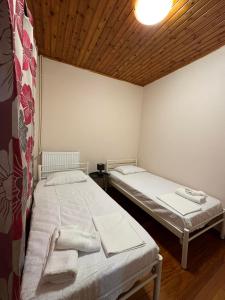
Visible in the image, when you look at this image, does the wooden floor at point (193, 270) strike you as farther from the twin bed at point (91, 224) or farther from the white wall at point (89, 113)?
the white wall at point (89, 113)

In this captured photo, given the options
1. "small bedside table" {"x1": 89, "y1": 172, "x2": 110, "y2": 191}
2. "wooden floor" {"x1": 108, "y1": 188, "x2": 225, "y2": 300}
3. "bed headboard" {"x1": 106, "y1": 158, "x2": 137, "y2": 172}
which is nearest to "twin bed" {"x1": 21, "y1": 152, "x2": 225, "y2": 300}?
"wooden floor" {"x1": 108, "y1": 188, "x2": 225, "y2": 300}

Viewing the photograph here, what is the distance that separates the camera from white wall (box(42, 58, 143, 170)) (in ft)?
9.32

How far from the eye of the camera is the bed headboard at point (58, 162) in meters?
2.77

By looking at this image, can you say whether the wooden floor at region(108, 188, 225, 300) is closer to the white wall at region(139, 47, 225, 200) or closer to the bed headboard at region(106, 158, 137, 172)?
the white wall at region(139, 47, 225, 200)

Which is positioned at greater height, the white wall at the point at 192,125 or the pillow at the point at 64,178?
the white wall at the point at 192,125

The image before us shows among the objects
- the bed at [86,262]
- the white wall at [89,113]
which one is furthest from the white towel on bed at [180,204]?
the white wall at [89,113]

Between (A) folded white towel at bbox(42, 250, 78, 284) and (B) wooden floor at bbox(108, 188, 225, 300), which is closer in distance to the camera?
(A) folded white towel at bbox(42, 250, 78, 284)

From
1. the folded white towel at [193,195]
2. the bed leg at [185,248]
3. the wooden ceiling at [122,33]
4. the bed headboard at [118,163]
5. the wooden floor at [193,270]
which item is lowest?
the wooden floor at [193,270]

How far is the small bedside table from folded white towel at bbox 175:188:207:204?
155 centimetres

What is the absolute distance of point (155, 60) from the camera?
8.49 ft

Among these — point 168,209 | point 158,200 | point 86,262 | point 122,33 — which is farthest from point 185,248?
point 122,33

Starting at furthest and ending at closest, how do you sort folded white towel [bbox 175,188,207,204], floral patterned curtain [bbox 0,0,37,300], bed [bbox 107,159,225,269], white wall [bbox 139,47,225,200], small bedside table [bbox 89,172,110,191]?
small bedside table [bbox 89,172,110,191] < white wall [bbox 139,47,225,200] < folded white towel [bbox 175,188,207,204] < bed [bbox 107,159,225,269] < floral patterned curtain [bbox 0,0,37,300]

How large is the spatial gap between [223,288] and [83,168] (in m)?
2.68

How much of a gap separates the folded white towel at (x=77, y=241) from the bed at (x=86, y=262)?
5cm
